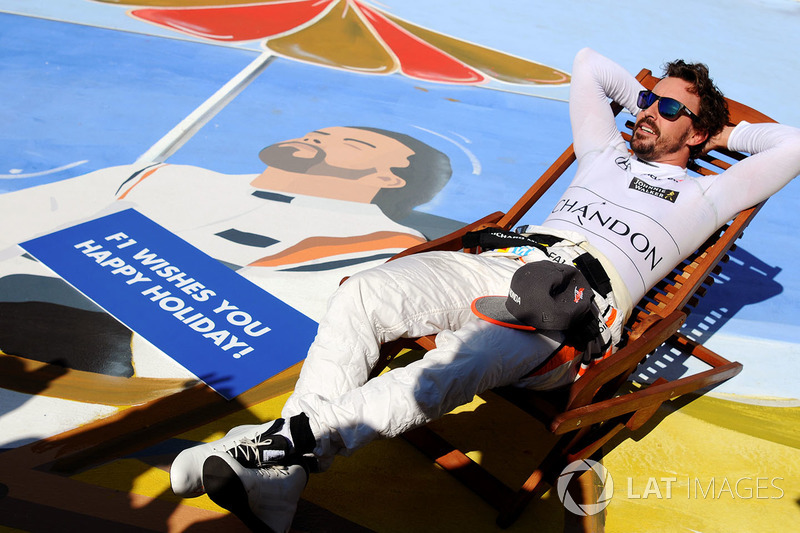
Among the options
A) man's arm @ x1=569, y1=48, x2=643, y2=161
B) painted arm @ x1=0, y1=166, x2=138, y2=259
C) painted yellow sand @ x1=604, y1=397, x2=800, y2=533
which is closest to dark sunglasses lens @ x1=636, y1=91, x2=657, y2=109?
man's arm @ x1=569, y1=48, x2=643, y2=161

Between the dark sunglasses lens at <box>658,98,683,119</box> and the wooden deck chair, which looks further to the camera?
the dark sunglasses lens at <box>658,98,683,119</box>

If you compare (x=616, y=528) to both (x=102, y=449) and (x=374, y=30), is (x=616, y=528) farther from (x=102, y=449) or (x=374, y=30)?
(x=374, y=30)

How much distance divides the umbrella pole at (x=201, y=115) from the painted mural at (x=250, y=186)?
0.06 ft

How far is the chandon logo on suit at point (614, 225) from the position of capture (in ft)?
8.78

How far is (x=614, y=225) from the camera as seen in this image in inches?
107

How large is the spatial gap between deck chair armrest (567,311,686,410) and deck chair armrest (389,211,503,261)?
773 millimetres

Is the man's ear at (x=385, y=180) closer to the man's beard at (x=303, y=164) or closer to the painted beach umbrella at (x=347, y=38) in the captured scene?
the man's beard at (x=303, y=164)

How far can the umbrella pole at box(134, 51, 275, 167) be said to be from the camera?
4.15 m

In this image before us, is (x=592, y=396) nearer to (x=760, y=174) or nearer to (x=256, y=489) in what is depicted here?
(x=256, y=489)

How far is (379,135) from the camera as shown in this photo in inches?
184

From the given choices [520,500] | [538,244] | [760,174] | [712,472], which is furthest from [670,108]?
[520,500]

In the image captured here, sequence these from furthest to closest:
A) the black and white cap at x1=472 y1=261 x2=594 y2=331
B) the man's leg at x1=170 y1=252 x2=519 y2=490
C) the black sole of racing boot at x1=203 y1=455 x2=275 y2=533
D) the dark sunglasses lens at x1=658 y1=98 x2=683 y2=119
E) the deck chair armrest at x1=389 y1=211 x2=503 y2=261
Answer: the dark sunglasses lens at x1=658 y1=98 x2=683 y2=119 < the deck chair armrest at x1=389 y1=211 x2=503 y2=261 < the black and white cap at x1=472 y1=261 x2=594 y2=331 < the man's leg at x1=170 y1=252 x2=519 y2=490 < the black sole of racing boot at x1=203 y1=455 x2=275 y2=533

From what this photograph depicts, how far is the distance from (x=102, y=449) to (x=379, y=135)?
2943 millimetres

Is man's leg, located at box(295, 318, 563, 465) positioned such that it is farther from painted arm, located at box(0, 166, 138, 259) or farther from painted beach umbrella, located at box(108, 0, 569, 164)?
painted beach umbrella, located at box(108, 0, 569, 164)
